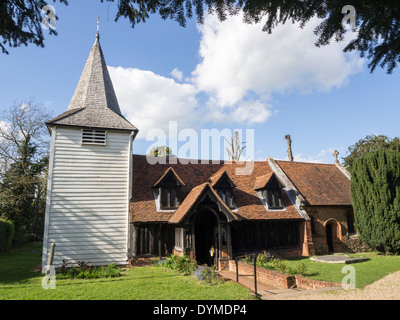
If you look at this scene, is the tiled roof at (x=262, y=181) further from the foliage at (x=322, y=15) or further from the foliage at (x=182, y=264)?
the foliage at (x=322, y=15)

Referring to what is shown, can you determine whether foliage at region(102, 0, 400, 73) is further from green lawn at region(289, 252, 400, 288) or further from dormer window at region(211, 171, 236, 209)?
dormer window at region(211, 171, 236, 209)

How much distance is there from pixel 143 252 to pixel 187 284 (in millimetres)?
5972

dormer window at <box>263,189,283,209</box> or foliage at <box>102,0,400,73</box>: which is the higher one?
foliage at <box>102,0,400,73</box>

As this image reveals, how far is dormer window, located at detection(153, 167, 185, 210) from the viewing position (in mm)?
17031

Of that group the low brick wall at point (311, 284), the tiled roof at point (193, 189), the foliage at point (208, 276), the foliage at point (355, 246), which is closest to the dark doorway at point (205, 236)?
the tiled roof at point (193, 189)

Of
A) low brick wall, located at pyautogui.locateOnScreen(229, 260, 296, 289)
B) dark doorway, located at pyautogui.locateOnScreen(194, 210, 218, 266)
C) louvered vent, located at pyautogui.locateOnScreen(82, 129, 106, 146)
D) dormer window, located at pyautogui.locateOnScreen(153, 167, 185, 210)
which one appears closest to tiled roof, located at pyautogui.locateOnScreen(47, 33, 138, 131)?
louvered vent, located at pyautogui.locateOnScreen(82, 129, 106, 146)

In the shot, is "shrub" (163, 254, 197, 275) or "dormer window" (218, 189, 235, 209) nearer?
"shrub" (163, 254, 197, 275)

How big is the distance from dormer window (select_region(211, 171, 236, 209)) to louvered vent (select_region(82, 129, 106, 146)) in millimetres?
7869

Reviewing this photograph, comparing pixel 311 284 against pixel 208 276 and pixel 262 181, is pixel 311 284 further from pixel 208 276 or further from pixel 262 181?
pixel 262 181

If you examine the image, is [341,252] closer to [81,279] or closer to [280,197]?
[280,197]

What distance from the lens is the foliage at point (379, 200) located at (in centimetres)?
1736

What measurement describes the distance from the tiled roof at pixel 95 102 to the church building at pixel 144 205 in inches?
2.6

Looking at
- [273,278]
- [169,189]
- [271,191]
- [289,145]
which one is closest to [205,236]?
[169,189]

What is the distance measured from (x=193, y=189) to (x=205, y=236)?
10.7 feet
